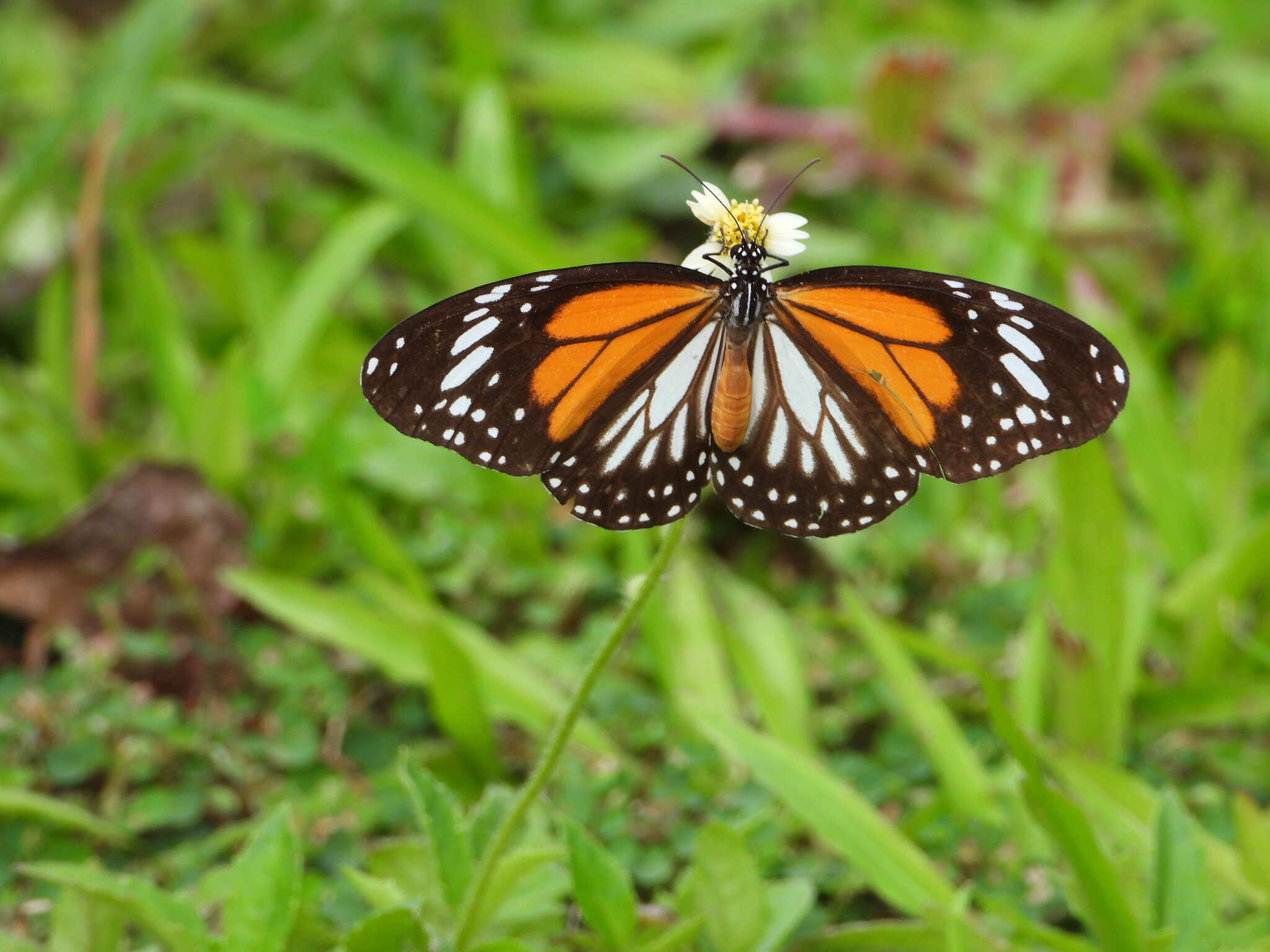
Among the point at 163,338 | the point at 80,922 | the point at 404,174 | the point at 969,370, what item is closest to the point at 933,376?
the point at 969,370

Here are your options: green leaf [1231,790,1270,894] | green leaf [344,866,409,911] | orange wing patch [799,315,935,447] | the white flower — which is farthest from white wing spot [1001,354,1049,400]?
green leaf [344,866,409,911]

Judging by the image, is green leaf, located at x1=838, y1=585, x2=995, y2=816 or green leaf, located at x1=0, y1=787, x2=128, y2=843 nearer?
green leaf, located at x1=0, y1=787, x2=128, y2=843

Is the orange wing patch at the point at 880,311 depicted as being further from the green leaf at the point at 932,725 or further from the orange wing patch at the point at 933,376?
the green leaf at the point at 932,725

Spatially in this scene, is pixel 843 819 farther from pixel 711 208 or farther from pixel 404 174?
pixel 404 174

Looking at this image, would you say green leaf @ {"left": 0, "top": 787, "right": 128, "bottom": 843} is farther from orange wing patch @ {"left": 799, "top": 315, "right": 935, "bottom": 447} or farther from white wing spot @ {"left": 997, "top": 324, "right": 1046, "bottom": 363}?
white wing spot @ {"left": 997, "top": 324, "right": 1046, "bottom": 363}

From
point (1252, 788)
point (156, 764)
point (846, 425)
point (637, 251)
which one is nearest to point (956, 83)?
point (637, 251)

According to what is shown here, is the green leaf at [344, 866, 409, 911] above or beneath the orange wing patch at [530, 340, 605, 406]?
beneath

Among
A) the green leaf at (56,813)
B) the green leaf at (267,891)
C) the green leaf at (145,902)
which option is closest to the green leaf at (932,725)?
the green leaf at (267,891)
